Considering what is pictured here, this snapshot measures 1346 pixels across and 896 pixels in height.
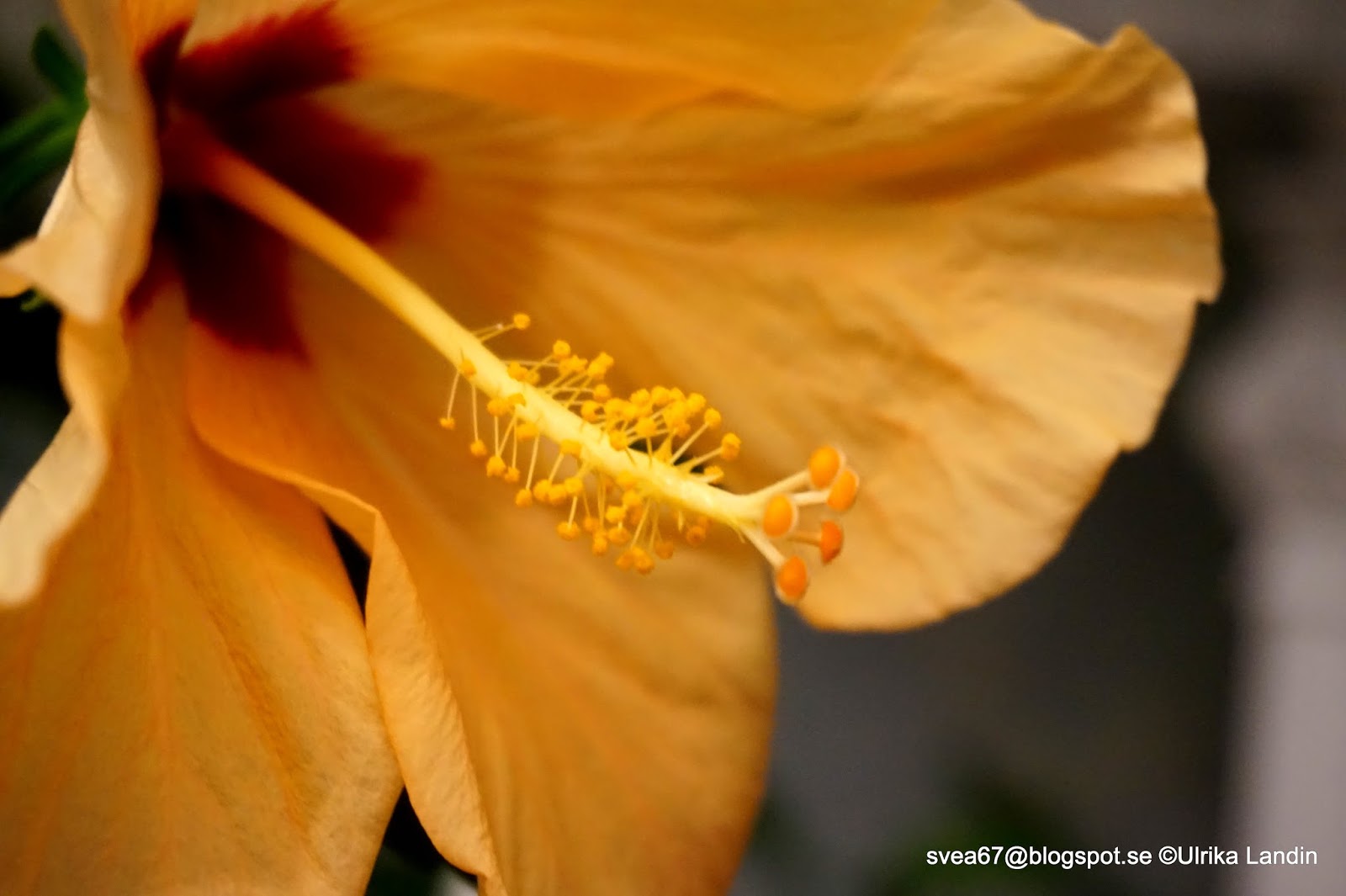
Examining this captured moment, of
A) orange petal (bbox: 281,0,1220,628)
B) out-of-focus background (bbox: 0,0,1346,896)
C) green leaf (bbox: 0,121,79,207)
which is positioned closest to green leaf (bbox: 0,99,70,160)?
green leaf (bbox: 0,121,79,207)

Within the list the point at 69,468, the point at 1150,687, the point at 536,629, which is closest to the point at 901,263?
the point at 536,629

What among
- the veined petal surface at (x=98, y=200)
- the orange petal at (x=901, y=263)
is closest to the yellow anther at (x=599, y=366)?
the orange petal at (x=901, y=263)

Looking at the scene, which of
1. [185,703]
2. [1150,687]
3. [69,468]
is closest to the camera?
[69,468]

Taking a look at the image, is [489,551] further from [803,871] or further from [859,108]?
[803,871]

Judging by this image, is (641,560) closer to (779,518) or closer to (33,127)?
(779,518)

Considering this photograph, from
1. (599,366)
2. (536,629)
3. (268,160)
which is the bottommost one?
(536,629)

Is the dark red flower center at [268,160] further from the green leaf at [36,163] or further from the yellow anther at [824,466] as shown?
the yellow anther at [824,466]
